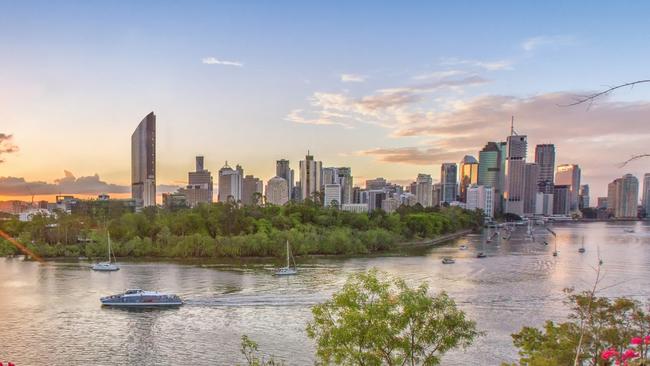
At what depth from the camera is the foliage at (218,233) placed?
124 feet

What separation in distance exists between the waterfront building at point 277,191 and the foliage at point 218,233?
63209 millimetres

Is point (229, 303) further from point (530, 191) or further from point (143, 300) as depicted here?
point (530, 191)

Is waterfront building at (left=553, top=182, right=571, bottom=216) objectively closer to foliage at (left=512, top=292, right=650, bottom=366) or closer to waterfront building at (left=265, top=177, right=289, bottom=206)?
waterfront building at (left=265, top=177, right=289, bottom=206)

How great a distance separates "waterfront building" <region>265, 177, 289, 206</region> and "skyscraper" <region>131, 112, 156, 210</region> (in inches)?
1740

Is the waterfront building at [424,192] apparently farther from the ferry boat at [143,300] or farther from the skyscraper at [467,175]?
the ferry boat at [143,300]

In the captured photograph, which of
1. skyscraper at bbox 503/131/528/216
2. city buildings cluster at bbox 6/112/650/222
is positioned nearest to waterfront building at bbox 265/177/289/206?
city buildings cluster at bbox 6/112/650/222

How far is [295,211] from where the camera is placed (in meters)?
51.1

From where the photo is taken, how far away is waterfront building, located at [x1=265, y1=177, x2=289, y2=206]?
11725cm

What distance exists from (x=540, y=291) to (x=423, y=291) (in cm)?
1689

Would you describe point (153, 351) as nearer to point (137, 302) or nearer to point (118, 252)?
point (137, 302)

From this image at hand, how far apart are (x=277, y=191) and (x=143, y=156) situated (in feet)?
178

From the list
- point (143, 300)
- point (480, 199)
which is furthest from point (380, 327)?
point (480, 199)

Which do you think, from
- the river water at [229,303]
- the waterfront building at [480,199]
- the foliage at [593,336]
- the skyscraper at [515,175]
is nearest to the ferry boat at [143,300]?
the river water at [229,303]

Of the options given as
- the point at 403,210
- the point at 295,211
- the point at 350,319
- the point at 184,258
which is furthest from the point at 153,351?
the point at 403,210
